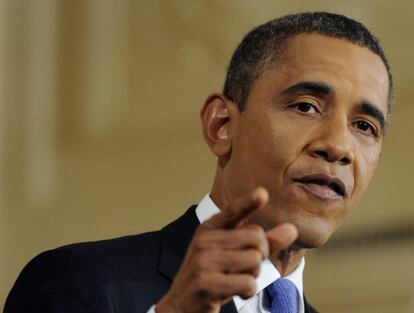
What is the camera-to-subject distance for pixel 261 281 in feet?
6.05

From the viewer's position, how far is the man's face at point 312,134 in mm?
1825

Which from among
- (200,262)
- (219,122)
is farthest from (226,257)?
(219,122)

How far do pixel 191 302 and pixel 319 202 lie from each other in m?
0.40

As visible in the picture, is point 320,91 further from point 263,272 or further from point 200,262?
point 200,262

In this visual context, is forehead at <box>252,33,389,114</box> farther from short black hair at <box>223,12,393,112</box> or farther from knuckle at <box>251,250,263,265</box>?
knuckle at <box>251,250,263,265</box>

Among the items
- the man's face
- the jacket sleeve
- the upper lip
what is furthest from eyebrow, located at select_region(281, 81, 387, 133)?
the jacket sleeve

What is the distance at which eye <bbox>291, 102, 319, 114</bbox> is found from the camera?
1875 mm

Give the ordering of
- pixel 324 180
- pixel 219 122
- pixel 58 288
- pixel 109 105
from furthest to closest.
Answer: pixel 109 105
pixel 219 122
pixel 324 180
pixel 58 288

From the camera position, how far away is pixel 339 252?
3152 millimetres

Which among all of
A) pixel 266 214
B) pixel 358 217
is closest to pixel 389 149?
pixel 358 217

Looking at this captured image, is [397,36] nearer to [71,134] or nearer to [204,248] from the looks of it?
[71,134]

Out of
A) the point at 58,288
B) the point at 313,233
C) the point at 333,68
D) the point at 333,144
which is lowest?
the point at 58,288

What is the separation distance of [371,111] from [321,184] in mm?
132

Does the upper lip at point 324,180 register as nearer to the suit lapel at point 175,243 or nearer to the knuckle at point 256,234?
the suit lapel at point 175,243
